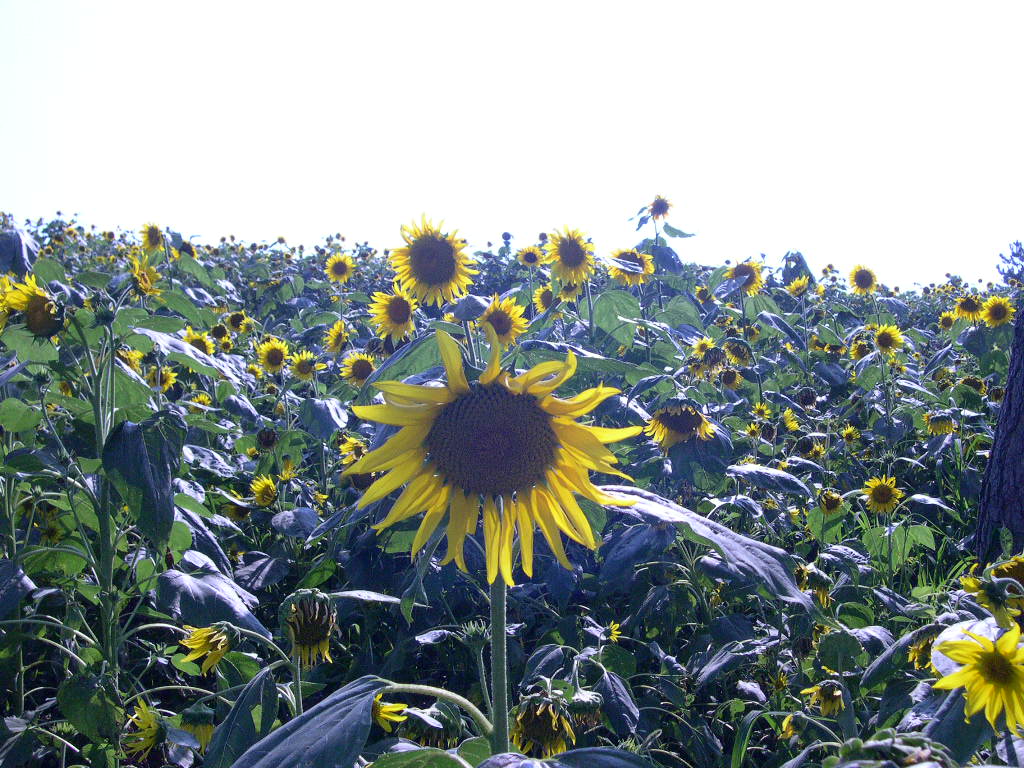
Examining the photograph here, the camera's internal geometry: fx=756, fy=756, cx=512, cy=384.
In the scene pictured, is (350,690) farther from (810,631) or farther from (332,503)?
(332,503)

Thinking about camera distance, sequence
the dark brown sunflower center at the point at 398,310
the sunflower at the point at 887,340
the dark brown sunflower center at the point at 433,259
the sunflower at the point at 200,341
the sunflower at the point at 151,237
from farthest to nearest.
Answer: the sunflower at the point at 151,237
the sunflower at the point at 887,340
the sunflower at the point at 200,341
the dark brown sunflower center at the point at 398,310
the dark brown sunflower center at the point at 433,259

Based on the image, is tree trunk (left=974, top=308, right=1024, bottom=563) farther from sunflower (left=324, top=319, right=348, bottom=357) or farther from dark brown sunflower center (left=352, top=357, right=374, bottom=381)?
sunflower (left=324, top=319, right=348, bottom=357)

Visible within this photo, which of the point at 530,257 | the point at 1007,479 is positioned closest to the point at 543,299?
the point at 530,257

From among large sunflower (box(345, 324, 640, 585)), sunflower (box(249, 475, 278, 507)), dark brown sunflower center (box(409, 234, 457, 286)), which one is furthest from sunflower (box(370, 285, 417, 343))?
large sunflower (box(345, 324, 640, 585))

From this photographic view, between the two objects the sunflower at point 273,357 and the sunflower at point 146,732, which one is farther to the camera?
the sunflower at point 273,357

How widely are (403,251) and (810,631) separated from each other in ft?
7.38

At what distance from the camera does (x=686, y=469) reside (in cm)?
251

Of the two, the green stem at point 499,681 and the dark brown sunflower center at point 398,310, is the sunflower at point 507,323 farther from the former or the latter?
the green stem at point 499,681

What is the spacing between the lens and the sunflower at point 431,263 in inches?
134

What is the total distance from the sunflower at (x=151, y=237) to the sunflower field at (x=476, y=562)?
270 centimetres

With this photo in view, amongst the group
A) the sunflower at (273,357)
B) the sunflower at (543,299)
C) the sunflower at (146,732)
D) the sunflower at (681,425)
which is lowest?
the sunflower at (146,732)

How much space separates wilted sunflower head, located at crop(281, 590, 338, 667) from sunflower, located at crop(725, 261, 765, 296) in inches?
195

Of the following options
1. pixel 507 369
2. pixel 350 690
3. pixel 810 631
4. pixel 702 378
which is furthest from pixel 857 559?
pixel 350 690

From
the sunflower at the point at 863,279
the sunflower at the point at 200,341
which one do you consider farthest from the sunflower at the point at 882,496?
the sunflower at the point at 863,279
